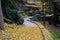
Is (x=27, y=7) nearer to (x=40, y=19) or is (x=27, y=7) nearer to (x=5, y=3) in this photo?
(x=40, y=19)

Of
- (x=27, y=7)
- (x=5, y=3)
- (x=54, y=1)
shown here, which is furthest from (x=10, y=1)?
(x=27, y=7)

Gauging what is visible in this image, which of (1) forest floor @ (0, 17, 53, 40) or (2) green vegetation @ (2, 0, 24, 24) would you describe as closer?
(1) forest floor @ (0, 17, 53, 40)

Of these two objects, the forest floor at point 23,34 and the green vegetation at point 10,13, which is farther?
the green vegetation at point 10,13

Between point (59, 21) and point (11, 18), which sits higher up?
point (11, 18)

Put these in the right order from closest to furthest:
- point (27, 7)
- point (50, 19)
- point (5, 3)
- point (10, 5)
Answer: point (5, 3)
point (10, 5)
point (50, 19)
point (27, 7)

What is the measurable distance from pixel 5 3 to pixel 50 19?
9.25m

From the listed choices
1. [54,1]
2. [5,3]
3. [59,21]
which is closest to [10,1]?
[5,3]

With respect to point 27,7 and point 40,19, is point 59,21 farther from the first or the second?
point 27,7

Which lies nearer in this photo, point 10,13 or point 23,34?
point 23,34

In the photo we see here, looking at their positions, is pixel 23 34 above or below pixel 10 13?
below

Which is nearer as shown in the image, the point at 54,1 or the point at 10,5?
the point at 10,5

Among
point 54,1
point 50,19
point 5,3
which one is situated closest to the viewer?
point 5,3

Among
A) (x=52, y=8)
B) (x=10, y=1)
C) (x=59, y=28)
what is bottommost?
(x=59, y=28)

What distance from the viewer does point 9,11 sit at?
56.1ft
